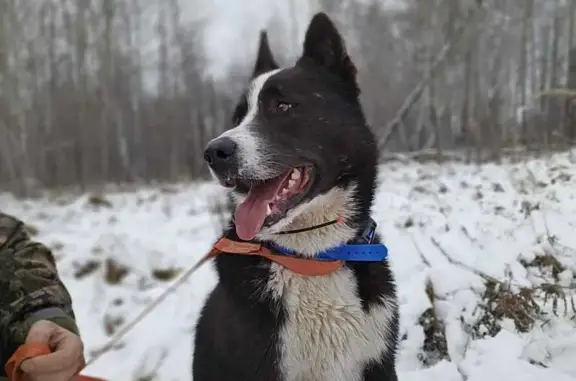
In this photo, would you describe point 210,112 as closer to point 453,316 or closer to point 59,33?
point 59,33

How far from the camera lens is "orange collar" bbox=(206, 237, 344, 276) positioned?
234 cm

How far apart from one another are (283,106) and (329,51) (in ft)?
1.11

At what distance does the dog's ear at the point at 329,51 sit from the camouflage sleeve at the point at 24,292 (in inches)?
56.1

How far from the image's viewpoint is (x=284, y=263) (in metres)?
2.35

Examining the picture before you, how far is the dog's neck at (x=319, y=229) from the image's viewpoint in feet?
7.89

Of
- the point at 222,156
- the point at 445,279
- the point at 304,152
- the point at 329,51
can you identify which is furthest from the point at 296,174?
the point at 445,279

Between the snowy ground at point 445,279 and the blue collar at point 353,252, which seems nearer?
the blue collar at point 353,252

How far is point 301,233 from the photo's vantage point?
7.94 ft

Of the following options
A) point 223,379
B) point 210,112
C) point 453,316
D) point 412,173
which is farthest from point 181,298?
point 210,112

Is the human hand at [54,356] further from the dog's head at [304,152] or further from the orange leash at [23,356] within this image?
the dog's head at [304,152]

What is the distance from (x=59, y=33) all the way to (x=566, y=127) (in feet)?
79.9

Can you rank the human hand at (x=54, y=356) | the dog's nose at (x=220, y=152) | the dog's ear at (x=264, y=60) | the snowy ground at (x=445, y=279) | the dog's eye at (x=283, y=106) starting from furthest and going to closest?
the snowy ground at (x=445, y=279), the dog's ear at (x=264, y=60), the dog's eye at (x=283, y=106), the dog's nose at (x=220, y=152), the human hand at (x=54, y=356)

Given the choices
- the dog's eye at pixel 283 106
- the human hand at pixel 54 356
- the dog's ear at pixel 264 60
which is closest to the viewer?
the human hand at pixel 54 356

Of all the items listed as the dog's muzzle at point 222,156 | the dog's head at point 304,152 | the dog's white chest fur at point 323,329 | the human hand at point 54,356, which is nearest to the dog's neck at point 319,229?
the dog's head at point 304,152
